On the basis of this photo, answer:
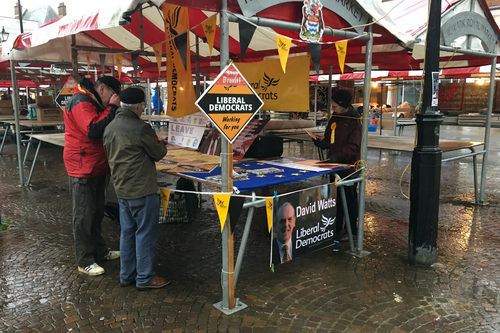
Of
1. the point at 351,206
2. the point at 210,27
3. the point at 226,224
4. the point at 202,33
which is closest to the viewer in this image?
the point at 226,224

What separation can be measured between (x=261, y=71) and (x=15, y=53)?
151 inches

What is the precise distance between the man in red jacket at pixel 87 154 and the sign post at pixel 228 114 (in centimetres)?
130

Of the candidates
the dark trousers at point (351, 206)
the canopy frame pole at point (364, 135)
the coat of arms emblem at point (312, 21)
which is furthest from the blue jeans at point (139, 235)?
the dark trousers at point (351, 206)

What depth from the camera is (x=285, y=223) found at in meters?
3.60

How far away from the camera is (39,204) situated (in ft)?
22.5

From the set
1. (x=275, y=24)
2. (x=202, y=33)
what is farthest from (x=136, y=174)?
(x=202, y=33)

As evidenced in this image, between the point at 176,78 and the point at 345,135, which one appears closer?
the point at 176,78

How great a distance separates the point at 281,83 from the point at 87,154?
271 cm

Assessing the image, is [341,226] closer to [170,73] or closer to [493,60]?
[170,73]

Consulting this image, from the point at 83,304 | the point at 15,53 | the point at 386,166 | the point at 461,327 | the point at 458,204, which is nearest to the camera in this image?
the point at 461,327

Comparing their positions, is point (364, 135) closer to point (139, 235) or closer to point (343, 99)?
point (343, 99)

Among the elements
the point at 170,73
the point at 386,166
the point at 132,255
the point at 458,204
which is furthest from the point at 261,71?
the point at 386,166

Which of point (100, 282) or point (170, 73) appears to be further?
point (170, 73)

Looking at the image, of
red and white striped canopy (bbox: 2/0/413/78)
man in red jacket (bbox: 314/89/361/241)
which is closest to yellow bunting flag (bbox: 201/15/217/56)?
red and white striped canopy (bbox: 2/0/413/78)
